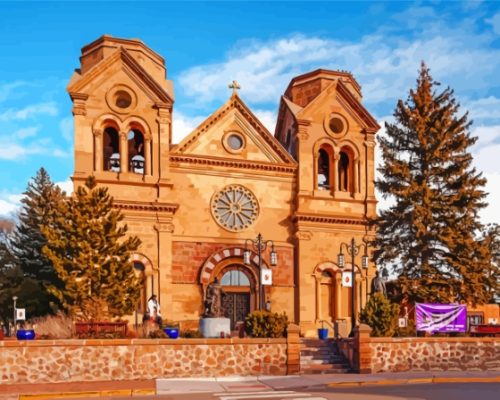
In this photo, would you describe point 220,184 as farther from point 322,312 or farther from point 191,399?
point 191,399

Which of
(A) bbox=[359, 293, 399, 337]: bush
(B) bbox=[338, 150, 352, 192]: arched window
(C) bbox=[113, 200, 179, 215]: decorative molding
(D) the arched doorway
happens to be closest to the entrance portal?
(D) the arched doorway

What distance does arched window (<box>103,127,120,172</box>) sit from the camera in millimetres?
36281

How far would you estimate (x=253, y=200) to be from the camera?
3606cm

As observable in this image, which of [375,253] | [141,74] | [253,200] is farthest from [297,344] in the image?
[141,74]

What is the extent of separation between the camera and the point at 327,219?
120 ft

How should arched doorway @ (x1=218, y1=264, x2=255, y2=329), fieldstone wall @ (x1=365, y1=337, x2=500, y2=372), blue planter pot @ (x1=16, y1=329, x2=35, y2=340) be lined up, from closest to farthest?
blue planter pot @ (x1=16, y1=329, x2=35, y2=340)
fieldstone wall @ (x1=365, y1=337, x2=500, y2=372)
arched doorway @ (x1=218, y1=264, x2=255, y2=329)

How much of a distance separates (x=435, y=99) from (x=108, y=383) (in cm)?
2119

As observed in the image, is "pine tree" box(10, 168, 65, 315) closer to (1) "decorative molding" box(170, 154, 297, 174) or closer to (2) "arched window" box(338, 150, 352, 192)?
(1) "decorative molding" box(170, 154, 297, 174)

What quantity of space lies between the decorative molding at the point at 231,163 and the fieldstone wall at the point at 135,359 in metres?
14.1

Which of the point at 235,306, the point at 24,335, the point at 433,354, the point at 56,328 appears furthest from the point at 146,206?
the point at 433,354

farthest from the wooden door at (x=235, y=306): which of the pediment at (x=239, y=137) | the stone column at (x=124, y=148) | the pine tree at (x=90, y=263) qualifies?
the stone column at (x=124, y=148)

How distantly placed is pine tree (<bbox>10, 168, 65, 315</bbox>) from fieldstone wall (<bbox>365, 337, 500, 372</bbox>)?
2339 cm

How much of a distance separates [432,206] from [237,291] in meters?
11.6

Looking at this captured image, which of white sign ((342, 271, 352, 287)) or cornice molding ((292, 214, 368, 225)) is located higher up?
cornice molding ((292, 214, 368, 225))
